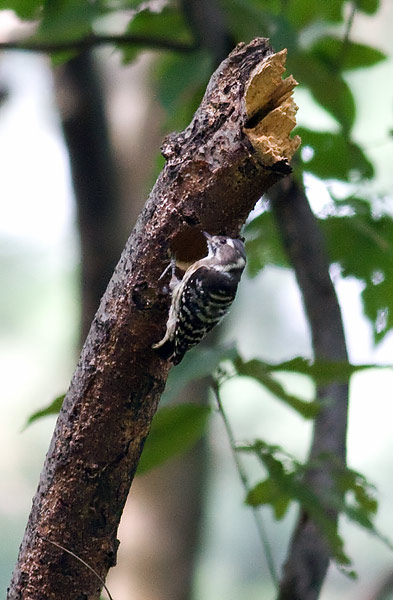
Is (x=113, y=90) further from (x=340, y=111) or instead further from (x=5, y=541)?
(x=5, y=541)

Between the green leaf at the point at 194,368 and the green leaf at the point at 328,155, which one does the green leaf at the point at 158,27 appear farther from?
the green leaf at the point at 194,368

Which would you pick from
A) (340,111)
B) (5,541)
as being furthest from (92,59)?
(5,541)

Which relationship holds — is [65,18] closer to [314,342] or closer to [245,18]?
[245,18]

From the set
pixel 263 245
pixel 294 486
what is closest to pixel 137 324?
pixel 294 486

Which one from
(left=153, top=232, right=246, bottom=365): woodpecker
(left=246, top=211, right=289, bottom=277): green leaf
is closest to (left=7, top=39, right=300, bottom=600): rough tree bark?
(left=153, top=232, right=246, bottom=365): woodpecker

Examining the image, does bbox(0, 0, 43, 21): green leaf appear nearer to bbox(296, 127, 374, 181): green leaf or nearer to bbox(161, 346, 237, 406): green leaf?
bbox(296, 127, 374, 181): green leaf

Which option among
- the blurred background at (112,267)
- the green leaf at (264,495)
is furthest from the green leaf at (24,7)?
the green leaf at (264,495)

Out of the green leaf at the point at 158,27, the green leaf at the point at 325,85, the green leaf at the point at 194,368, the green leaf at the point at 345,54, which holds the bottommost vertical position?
the green leaf at the point at 194,368
